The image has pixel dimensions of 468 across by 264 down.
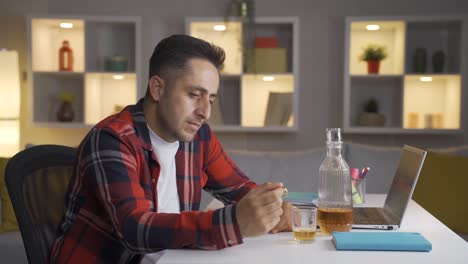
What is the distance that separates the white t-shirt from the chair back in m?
0.29

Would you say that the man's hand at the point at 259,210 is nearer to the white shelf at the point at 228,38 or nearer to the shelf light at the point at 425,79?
the white shelf at the point at 228,38

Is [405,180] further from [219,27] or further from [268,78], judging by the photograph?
[219,27]

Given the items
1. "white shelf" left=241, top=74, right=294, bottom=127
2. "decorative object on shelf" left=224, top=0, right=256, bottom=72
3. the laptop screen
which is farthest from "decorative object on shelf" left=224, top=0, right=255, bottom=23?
the laptop screen

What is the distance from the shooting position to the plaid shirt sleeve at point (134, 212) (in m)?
1.27

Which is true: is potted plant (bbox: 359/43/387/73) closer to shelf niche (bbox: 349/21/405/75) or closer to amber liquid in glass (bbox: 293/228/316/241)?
shelf niche (bbox: 349/21/405/75)

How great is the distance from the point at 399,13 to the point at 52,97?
2407 millimetres

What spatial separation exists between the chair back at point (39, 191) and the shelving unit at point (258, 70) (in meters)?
2.34

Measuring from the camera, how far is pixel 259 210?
4.04ft

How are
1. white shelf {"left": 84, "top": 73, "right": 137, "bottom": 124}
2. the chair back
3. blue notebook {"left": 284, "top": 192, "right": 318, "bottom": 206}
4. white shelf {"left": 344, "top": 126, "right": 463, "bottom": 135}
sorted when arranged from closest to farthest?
the chair back → blue notebook {"left": 284, "top": 192, "right": 318, "bottom": 206} → white shelf {"left": 344, "top": 126, "right": 463, "bottom": 135} → white shelf {"left": 84, "top": 73, "right": 137, "bottom": 124}

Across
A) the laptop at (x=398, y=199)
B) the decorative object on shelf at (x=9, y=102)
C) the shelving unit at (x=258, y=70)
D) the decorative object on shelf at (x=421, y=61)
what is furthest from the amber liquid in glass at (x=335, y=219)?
the decorative object on shelf at (x=9, y=102)

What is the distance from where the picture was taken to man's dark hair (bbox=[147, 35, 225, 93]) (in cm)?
158

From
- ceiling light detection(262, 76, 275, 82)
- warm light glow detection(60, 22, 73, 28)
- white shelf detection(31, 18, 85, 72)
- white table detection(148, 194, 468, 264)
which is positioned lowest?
white table detection(148, 194, 468, 264)

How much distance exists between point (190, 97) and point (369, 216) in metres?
0.61

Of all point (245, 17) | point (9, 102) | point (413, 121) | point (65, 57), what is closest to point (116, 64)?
point (65, 57)
